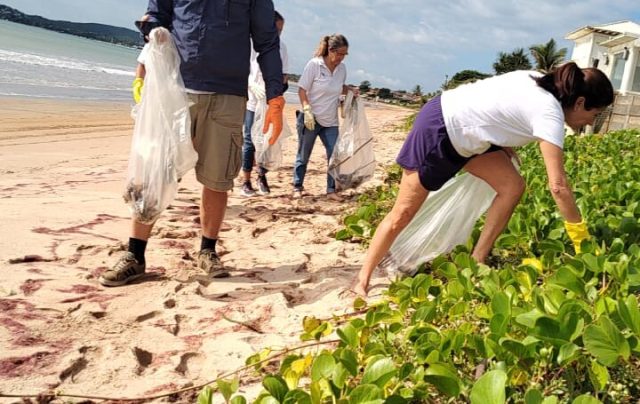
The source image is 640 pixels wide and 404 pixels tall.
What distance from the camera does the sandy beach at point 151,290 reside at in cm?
218

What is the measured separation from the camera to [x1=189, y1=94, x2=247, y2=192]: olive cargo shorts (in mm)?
3156

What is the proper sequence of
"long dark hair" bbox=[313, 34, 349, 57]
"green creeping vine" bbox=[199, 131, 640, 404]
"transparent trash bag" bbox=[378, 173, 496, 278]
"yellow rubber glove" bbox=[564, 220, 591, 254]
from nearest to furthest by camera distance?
1. "green creeping vine" bbox=[199, 131, 640, 404]
2. "yellow rubber glove" bbox=[564, 220, 591, 254]
3. "transparent trash bag" bbox=[378, 173, 496, 278]
4. "long dark hair" bbox=[313, 34, 349, 57]

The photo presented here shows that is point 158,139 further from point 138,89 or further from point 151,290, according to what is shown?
point 151,290

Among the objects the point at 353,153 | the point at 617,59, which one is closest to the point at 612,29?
the point at 617,59

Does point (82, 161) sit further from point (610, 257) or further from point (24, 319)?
point (610, 257)

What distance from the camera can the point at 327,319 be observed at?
8.68ft

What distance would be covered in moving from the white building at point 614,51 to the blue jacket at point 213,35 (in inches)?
Result: 879

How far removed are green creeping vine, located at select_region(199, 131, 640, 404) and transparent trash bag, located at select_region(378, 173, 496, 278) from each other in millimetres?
387

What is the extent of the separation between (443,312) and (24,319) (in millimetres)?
1729

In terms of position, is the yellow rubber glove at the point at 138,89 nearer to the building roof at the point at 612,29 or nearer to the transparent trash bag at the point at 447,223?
the transparent trash bag at the point at 447,223

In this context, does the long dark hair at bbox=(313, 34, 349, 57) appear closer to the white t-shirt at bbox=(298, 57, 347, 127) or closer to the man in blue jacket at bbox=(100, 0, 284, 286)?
the white t-shirt at bbox=(298, 57, 347, 127)

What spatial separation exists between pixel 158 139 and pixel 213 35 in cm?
61

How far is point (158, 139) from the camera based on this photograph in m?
3.02

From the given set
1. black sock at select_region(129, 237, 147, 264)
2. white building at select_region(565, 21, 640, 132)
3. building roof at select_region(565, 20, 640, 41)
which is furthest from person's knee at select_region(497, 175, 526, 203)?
building roof at select_region(565, 20, 640, 41)
